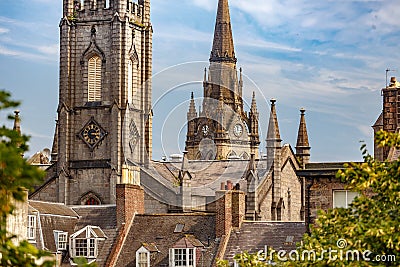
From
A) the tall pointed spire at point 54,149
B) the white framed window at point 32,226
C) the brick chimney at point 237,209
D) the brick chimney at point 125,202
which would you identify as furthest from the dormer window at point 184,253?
the tall pointed spire at point 54,149

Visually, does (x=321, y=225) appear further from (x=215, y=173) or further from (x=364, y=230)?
(x=215, y=173)

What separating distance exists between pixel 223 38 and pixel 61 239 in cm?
7296

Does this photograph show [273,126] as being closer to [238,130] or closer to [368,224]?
[238,130]

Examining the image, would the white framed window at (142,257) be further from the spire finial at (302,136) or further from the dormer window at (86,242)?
the spire finial at (302,136)

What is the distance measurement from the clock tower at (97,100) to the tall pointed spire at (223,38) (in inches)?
1558

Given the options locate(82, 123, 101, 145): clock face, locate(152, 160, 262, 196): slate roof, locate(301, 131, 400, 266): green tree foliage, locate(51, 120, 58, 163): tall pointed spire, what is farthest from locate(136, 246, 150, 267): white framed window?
locate(51, 120, 58, 163): tall pointed spire

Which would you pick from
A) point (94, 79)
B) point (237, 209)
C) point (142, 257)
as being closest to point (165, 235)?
point (142, 257)

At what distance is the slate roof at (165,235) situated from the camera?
5434 cm

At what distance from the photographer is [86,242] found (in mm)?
56312

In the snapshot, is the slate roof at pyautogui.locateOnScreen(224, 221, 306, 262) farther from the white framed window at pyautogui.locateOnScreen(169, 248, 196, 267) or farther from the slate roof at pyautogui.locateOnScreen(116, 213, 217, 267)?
the white framed window at pyautogui.locateOnScreen(169, 248, 196, 267)

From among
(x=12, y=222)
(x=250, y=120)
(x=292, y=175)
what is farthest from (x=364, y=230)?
(x=250, y=120)

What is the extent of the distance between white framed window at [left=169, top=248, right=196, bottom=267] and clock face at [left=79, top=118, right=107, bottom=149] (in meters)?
32.4

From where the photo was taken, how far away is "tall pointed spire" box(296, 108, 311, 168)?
3125 inches

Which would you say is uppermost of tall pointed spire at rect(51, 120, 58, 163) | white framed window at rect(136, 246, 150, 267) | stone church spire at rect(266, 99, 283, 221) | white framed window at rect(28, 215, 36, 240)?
tall pointed spire at rect(51, 120, 58, 163)
